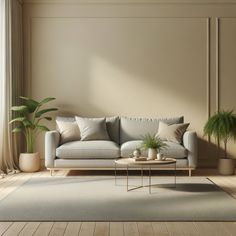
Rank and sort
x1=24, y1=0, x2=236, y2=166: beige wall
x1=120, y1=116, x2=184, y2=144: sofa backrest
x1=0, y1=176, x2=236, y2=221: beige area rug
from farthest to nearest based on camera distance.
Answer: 1. x1=24, y1=0, x2=236, y2=166: beige wall
2. x1=120, y1=116, x2=184, y2=144: sofa backrest
3. x1=0, y1=176, x2=236, y2=221: beige area rug

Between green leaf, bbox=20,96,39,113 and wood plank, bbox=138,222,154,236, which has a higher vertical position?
green leaf, bbox=20,96,39,113

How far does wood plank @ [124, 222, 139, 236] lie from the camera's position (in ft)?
10.5

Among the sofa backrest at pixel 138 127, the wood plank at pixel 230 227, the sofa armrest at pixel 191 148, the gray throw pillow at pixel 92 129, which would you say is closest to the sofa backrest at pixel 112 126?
the sofa backrest at pixel 138 127

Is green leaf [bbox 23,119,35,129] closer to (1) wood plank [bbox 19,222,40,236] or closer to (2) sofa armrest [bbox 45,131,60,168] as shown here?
(2) sofa armrest [bbox 45,131,60,168]

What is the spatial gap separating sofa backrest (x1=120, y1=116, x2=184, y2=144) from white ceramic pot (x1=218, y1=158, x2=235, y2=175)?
2.85 ft

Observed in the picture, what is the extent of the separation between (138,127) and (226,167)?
4.62ft

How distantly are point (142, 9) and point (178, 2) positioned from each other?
57 centimetres

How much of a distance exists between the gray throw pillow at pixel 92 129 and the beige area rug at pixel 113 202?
2.92 feet

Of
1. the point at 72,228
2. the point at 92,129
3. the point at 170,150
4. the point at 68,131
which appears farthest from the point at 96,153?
the point at 72,228

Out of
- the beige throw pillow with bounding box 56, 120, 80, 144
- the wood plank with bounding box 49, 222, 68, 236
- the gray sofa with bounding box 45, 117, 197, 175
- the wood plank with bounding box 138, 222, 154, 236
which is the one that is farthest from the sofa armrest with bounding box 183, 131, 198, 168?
the wood plank with bounding box 49, 222, 68, 236

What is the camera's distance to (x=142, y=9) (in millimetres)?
6957

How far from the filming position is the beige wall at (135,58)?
6961 mm

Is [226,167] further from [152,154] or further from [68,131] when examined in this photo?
[68,131]

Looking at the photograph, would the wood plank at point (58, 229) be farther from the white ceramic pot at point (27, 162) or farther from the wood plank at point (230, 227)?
the white ceramic pot at point (27, 162)
